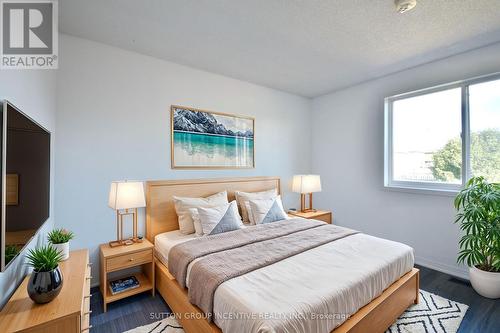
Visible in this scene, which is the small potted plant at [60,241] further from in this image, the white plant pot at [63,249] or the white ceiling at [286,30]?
the white ceiling at [286,30]

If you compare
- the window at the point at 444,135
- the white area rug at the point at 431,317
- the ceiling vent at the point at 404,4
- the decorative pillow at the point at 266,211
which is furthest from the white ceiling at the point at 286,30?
the white area rug at the point at 431,317

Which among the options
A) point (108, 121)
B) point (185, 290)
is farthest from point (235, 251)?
point (108, 121)

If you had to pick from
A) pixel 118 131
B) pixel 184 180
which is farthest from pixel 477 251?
pixel 118 131

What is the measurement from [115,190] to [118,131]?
0.71 metres

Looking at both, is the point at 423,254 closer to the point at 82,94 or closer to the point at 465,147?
the point at 465,147

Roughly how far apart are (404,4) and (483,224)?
7.08ft

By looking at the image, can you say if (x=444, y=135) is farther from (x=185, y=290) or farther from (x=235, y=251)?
(x=185, y=290)

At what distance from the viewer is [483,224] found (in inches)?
87.2

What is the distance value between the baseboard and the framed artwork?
2.64 m

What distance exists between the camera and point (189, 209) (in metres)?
2.57

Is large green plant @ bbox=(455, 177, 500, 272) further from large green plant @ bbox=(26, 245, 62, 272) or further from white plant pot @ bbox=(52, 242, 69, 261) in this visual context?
white plant pot @ bbox=(52, 242, 69, 261)

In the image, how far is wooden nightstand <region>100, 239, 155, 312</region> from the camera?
6.82 feet

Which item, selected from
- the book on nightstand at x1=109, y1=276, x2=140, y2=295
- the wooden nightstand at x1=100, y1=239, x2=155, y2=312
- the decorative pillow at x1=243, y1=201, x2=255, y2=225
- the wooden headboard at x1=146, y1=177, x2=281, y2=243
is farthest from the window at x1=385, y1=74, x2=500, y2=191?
the book on nightstand at x1=109, y1=276, x2=140, y2=295

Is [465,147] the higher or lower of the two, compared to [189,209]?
higher
